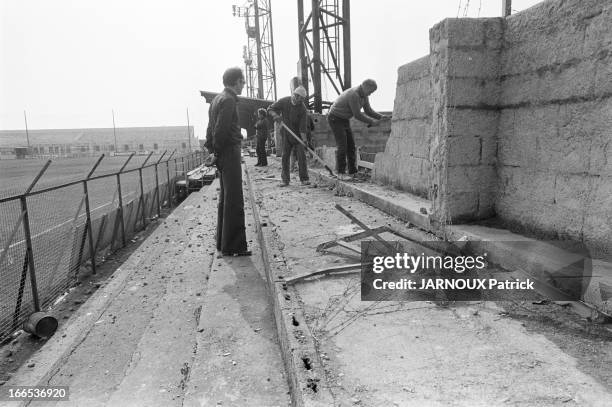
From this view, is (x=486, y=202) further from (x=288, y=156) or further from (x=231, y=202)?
(x=288, y=156)

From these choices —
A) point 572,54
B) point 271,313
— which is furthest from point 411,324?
point 572,54

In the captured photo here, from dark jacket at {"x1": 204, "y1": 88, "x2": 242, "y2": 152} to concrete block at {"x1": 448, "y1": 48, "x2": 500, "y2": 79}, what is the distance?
225 centimetres

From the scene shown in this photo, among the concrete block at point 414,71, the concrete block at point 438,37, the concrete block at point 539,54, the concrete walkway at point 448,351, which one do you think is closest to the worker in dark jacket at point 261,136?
the concrete block at point 414,71

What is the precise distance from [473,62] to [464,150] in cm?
78

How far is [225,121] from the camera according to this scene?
15.1 ft

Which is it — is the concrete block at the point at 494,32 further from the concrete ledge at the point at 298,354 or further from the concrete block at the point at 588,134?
the concrete ledge at the point at 298,354

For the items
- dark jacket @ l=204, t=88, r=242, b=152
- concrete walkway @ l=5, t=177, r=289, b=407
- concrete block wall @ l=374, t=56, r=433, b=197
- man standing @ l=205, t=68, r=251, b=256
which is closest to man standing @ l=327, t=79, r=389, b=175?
concrete block wall @ l=374, t=56, r=433, b=197

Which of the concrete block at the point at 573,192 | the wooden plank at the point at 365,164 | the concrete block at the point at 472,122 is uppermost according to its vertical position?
the concrete block at the point at 472,122

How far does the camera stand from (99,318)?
482 centimetres

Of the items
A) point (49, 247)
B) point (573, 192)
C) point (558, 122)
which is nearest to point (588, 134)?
point (558, 122)

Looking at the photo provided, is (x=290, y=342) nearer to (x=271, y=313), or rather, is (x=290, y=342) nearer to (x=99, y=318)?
(x=271, y=313)

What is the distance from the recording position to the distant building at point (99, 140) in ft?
255

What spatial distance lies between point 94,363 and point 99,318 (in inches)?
50.0

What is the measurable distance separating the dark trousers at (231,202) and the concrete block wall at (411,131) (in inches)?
91.0
